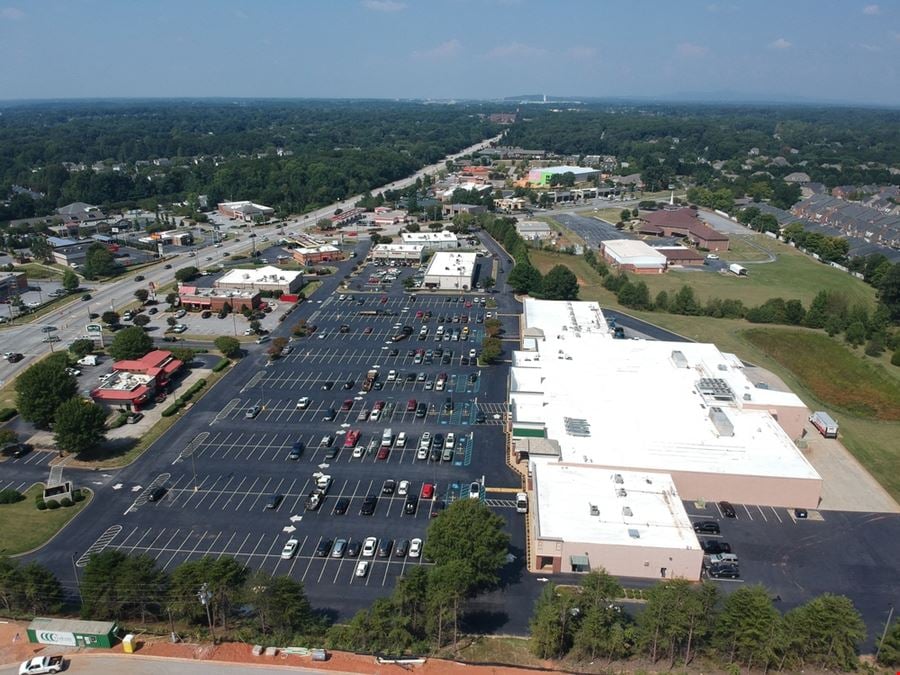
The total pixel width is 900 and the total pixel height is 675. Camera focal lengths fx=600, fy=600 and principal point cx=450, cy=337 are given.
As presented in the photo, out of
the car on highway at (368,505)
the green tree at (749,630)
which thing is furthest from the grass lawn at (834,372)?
the car on highway at (368,505)

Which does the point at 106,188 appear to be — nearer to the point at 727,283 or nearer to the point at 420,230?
the point at 420,230

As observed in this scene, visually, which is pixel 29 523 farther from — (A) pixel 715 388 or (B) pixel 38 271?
(B) pixel 38 271

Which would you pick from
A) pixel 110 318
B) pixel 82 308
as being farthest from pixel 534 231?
pixel 82 308

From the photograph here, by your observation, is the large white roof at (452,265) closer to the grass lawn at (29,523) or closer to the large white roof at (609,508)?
the large white roof at (609,508)

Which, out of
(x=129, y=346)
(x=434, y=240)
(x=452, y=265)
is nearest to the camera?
(x=129, y=346)

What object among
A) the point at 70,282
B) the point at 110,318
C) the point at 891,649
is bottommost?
the point at 110,318

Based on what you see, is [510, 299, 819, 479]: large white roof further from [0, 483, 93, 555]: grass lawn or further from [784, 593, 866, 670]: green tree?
[0, 483, 93, 555]: grass lawn

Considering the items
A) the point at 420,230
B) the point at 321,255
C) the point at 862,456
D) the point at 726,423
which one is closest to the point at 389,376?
the point at 726,423

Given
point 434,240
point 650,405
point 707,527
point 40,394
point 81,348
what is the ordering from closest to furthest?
point 707,527 → point 40,394 → point 650,405 → point 81,348 → point 434,240
